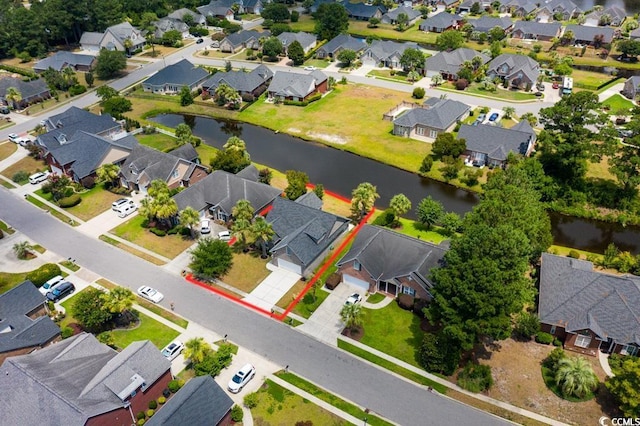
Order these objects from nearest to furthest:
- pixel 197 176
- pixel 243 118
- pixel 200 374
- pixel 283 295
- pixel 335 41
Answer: pixel 200 374 < pixel 283 295 < pixel 197 176 < pixel 243 118 < pixel 335 41

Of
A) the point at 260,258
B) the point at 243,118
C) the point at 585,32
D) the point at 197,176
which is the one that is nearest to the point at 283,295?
the point at 260,258

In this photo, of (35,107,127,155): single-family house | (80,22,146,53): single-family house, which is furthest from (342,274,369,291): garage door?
(80,22,146,53): single-family house

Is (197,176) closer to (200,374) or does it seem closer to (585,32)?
(200,374)

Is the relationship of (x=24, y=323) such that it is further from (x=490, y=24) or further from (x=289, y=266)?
(x=490, y=24)

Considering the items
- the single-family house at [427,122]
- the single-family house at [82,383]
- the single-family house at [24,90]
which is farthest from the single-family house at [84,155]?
the single-family house at [427,122]

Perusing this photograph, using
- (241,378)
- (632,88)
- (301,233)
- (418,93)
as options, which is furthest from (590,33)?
(241,378)

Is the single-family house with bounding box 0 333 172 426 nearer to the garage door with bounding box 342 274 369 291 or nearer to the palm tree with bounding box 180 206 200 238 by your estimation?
the palm tree with bounding box 180 206 200 238
